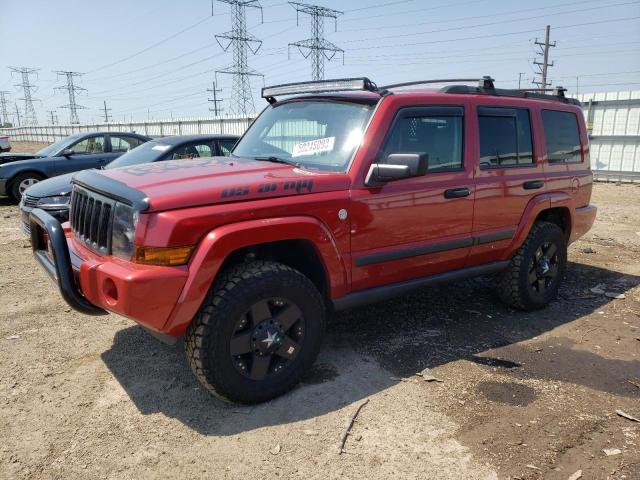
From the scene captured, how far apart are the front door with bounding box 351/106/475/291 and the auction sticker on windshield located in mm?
389

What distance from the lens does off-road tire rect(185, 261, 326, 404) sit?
286cm

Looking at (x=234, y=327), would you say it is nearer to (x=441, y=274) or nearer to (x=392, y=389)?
(x=392, y=389)

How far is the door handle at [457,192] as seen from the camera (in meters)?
3.82

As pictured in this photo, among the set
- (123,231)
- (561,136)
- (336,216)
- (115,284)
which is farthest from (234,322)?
(561,136)

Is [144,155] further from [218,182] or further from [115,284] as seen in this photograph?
[115,284]

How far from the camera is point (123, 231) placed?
9.27 feet

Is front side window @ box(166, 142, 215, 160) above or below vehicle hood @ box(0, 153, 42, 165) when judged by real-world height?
above

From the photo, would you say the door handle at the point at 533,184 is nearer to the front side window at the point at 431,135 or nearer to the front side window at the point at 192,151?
the front side window at the point at 431,135

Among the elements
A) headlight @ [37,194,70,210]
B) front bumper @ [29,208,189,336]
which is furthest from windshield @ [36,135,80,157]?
front bumper @ [29,208,189,336]

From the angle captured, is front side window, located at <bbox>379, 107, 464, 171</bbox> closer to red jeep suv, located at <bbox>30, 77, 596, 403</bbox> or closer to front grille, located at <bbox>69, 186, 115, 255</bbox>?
red jeep suv, located at <bbox>30, 77, 596, 403</bbox>

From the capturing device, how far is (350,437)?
2814 millimetres

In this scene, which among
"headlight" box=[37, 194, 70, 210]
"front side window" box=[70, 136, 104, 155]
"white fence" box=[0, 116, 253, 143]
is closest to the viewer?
"headlight" box=[37, 194, 70, 210]

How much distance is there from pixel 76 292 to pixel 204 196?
1.04 metres

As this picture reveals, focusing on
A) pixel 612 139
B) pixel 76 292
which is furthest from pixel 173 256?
pixel 612 139
